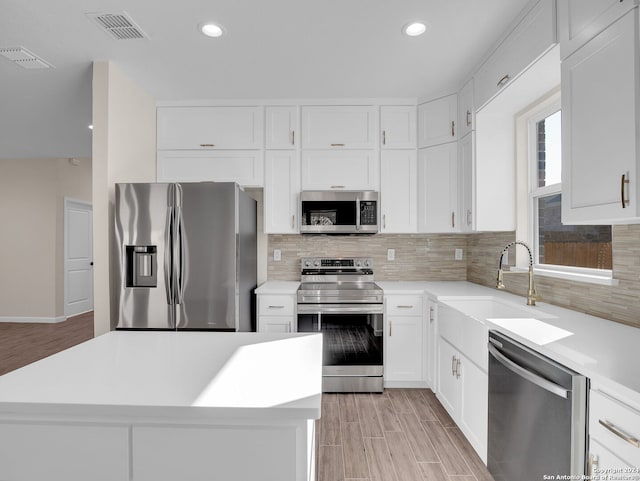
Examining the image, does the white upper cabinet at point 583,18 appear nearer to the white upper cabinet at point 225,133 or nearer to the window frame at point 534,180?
the window frame at point 534,180

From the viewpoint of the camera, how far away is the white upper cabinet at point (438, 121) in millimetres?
3025

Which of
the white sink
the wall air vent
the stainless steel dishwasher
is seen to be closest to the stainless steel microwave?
the white sink

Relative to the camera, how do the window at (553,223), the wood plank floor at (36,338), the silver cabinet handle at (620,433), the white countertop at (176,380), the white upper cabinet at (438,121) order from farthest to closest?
the wood plank floor at (36,338) < the white upper cabinet at (438,121) < the window at (553,223) < the silver cabinet handle at (620,433) < the white countertop at (176,380)

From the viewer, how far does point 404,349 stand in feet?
9.68

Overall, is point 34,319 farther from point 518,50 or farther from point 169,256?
point 518,50

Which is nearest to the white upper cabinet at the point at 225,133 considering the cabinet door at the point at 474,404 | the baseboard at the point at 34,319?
the cabinet door at the point at 474,404

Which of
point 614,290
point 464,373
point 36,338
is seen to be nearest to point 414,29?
point 614,290

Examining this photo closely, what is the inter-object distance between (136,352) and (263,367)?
480 mm

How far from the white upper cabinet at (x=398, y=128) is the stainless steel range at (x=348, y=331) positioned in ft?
4.39

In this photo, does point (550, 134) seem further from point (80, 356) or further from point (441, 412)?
point (80, 356)

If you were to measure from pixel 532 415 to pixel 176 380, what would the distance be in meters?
1.36

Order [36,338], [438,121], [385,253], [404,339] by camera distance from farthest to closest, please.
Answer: [36,338], [385,253], [438,121], [404,339]

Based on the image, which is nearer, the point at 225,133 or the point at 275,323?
the point at 275,323

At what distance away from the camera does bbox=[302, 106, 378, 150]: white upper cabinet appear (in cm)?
322
